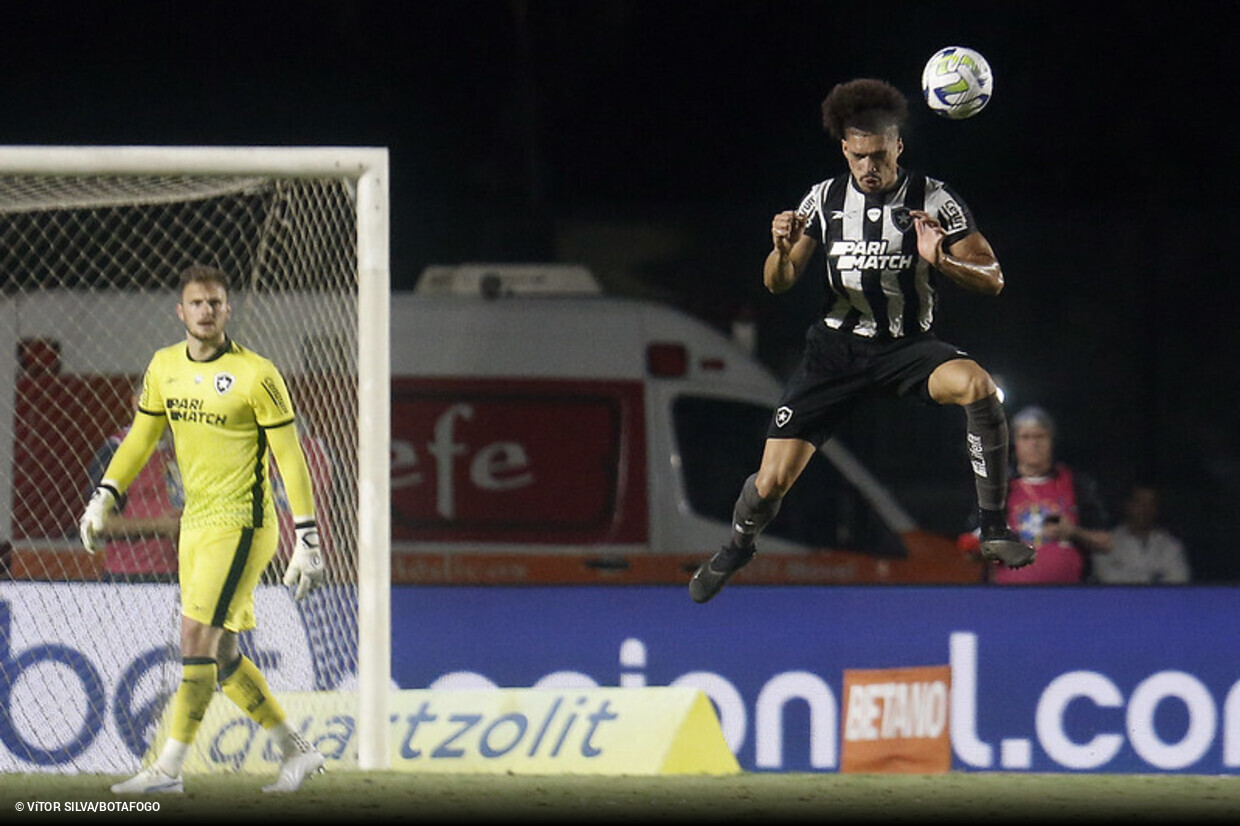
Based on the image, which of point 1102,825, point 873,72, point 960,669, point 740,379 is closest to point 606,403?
point 740,379

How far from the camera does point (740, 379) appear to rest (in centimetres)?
1279

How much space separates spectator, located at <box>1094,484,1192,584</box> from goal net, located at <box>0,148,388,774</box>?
12.3 ft

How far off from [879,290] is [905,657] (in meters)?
2.43

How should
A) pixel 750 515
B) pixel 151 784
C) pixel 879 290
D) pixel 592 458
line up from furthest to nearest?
pixel 592 458 → pixel 151 784 → pixel 750 515 → pixel 879 290

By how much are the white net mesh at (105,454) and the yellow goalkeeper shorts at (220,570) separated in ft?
2.77

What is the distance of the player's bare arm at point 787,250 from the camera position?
8.79 metres

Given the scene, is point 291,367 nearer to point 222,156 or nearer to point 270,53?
point 222,156

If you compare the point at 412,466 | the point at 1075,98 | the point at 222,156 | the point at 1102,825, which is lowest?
the point at 1102,825

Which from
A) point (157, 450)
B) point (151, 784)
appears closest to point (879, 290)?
point (151, 784)

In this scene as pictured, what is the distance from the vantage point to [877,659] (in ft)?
35.5

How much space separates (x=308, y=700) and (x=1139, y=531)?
4.50 m

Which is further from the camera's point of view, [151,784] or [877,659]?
[877,659]

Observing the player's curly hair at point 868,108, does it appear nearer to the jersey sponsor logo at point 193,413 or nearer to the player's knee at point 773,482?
the player's knee at point 773,482

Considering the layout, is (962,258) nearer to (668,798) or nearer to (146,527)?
(668,798)
